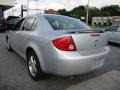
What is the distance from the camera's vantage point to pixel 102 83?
452 cm

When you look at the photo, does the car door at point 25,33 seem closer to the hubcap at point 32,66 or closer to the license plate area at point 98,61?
the hubcap at point 32,66

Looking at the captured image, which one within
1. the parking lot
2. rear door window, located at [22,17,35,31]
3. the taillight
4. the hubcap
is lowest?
the parking lot

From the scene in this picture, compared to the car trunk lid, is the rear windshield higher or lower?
higher

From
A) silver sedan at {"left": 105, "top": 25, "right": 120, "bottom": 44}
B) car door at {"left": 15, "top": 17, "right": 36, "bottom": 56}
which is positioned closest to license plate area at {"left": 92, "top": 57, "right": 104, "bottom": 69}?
car door at {"left": 15, "top": 17, "right": 36, "bottom": 56}

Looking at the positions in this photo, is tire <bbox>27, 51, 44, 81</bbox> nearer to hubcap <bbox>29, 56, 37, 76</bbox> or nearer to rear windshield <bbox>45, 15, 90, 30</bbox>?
hubcap <bbox>29, 56, 37, 76</bbox>

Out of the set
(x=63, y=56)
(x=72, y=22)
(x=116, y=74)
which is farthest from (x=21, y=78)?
(x=116, y=74)

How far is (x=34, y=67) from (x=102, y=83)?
1.61 m

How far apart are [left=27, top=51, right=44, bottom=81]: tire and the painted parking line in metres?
0.75

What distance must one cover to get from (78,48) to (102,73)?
170 centimetres

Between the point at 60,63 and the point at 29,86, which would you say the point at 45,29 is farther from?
the point at 29,86

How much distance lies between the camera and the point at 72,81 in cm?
459

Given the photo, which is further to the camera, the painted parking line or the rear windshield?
the rear windshield

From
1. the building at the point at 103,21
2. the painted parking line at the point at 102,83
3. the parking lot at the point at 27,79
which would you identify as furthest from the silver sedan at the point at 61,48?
the building at the point at 103,21

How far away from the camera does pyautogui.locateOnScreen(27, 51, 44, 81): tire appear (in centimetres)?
435
